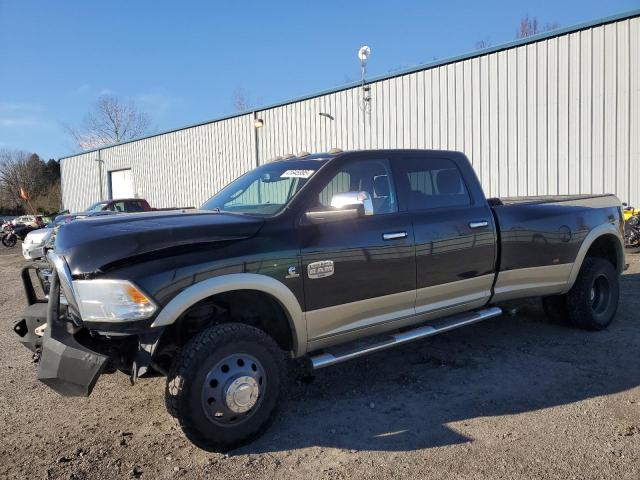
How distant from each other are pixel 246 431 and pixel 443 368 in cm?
209

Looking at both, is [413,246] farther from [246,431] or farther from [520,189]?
[520,189]

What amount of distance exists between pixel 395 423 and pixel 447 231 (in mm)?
1657

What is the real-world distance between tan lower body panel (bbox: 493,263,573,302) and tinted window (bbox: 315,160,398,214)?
143cm

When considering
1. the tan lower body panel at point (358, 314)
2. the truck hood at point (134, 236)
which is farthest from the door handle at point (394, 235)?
the truck hood at point (134, 236)

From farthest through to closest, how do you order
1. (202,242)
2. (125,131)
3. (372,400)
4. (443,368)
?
(125,131) → (443,368) → (372,400) → (202,242)

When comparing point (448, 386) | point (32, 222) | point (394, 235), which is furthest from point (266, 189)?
point (32, 222)

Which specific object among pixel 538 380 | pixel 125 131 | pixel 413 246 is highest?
pixel 125 131

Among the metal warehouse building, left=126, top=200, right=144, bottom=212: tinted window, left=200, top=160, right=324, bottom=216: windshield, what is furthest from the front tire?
left=126, top=200, right=144, bottom=212: tinted window

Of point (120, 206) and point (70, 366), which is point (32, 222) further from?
point (70, 366)

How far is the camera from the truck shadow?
3.40 metres

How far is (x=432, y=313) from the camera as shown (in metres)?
4.29

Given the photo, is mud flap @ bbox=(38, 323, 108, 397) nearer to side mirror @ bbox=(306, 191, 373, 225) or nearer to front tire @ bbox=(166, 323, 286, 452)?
front tire @ bbox=(166, 323, 286, 452)

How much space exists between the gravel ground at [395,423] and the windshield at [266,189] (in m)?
1.49

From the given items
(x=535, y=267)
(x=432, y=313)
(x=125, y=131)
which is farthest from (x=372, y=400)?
(x=125, y=131)
